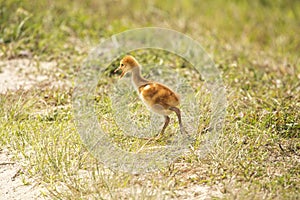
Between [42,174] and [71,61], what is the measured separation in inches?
92.2

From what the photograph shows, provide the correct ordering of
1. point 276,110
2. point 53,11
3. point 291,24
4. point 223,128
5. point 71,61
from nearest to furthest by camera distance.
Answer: point 223,128, point 276,110, point 71,61, point 53,11, point 291,24

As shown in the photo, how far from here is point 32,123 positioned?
4668 millimetres

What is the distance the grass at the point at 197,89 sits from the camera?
3.77 meters

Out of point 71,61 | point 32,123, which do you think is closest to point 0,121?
point 32,123

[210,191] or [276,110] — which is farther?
[276,110]

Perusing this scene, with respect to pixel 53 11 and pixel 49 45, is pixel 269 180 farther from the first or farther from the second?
pixel 53 11

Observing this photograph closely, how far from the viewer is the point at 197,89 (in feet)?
17.7

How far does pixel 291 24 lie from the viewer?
821 cm

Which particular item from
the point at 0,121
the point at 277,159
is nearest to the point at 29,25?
the point at 0,121

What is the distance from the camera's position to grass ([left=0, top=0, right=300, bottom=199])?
377 cm

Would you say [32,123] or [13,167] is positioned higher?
[32,123]

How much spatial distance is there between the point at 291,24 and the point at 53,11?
10.3 feet

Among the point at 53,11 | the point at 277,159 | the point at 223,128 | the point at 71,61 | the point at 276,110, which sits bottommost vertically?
the point at 277,159

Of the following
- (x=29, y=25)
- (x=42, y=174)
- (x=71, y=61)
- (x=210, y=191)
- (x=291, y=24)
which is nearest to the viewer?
(x=210, y=191)
